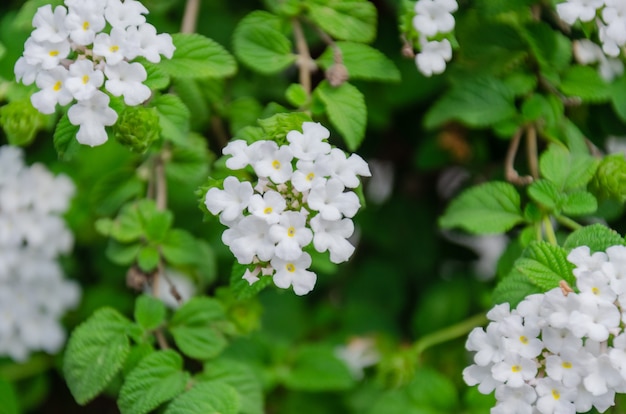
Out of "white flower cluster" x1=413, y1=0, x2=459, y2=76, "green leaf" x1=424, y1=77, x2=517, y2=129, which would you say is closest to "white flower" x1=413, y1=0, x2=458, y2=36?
"white flower cluster" x1=413, y1=0, x2=459, y2=76

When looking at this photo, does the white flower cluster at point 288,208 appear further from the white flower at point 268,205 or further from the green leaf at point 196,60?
the green leaf at point 196,60

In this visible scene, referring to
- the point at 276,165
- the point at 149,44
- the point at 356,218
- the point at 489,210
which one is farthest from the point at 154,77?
the point at 356,218

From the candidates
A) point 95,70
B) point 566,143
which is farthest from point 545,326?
point 95,70

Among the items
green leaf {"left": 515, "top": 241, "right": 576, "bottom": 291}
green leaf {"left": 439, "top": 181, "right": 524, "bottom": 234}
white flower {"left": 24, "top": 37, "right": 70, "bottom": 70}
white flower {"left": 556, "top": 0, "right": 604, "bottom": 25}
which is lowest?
green leaf {"left": 439, "top": 181, "right": 524, "bottom": 234}

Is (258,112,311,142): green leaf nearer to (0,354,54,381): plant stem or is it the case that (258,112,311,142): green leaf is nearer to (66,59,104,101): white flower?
(66,59,104,101): white flower

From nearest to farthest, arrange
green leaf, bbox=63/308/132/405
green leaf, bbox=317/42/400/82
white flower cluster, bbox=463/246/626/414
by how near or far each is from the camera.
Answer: white flower cluster, bbox=463/246/626/414, green leaf, bbox=63/308/132/405, green leaf, bbox=317/42/400/82

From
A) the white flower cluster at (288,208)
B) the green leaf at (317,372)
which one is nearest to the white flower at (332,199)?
the white flower cluster at (288,208)
